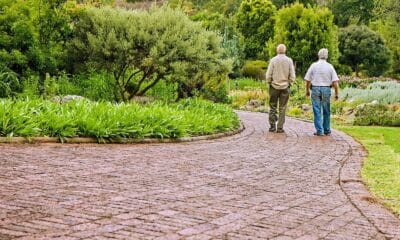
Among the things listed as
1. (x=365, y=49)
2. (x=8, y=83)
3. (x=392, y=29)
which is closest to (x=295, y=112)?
(x=8, y=83)

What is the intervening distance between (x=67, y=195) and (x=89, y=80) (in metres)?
9.05

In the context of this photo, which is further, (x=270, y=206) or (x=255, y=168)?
A: (x=255, y=168)

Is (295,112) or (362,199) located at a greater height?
(362,199)

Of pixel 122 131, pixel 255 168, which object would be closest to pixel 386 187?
pixel 255 168

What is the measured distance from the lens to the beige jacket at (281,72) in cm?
1291

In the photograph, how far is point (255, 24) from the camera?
43.0 m

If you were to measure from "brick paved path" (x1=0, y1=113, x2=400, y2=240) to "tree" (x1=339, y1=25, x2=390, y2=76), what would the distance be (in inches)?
1293

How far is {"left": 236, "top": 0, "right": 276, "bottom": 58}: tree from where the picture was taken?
4238cm

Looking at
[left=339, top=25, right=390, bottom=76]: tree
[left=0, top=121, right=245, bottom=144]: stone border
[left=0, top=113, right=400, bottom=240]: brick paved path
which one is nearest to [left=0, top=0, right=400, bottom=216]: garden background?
[left=0, top=121, right=245, bottom=144]: stone border

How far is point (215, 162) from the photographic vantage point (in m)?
8.06

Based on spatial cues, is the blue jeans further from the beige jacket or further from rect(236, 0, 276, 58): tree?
rect(236, 0, 276, 58): tree

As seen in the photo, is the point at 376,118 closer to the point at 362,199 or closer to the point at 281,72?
the point at 281,72

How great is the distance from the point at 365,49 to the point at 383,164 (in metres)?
33.5

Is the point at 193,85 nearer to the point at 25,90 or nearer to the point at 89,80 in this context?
the point at 89,80
